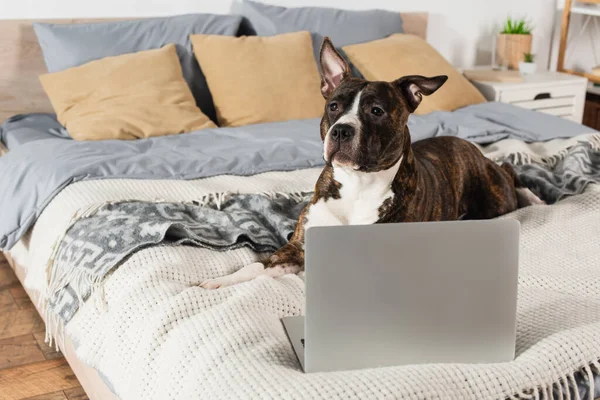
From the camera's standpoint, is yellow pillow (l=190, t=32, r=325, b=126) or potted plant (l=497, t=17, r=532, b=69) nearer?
yellow pillow (l=190, t=32, r=325, b=126)

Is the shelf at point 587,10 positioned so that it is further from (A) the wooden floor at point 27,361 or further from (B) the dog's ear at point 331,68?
(A) the wooden floor at point 27,361

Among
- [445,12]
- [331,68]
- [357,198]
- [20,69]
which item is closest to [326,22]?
[445,12]

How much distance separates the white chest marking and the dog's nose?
126 mm

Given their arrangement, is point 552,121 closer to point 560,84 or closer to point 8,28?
point 560,84

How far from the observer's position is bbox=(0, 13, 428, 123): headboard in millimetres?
3148

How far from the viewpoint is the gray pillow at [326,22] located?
11.5 ft

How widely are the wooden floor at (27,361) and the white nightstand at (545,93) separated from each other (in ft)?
7.86

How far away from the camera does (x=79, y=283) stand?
1775mm

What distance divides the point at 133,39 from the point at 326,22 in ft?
3.08

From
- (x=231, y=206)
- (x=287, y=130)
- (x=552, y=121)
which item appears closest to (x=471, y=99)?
(x=552, y=121)

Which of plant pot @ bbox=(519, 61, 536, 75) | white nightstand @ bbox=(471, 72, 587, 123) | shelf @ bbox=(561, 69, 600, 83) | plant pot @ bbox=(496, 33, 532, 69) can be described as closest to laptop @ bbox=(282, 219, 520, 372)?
white nightstand @ bbox=(471, 72, 587, 123)

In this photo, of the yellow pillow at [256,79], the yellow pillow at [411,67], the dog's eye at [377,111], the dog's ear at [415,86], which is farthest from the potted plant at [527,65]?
the dog's eye at [377,111]

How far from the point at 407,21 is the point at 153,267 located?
2.73m

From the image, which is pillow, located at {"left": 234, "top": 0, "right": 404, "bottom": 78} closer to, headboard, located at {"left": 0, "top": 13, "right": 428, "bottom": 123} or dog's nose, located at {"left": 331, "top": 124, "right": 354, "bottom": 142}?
headboard, located at {"left": 0, "top": 13, "right": 428, "bottom": 123}
